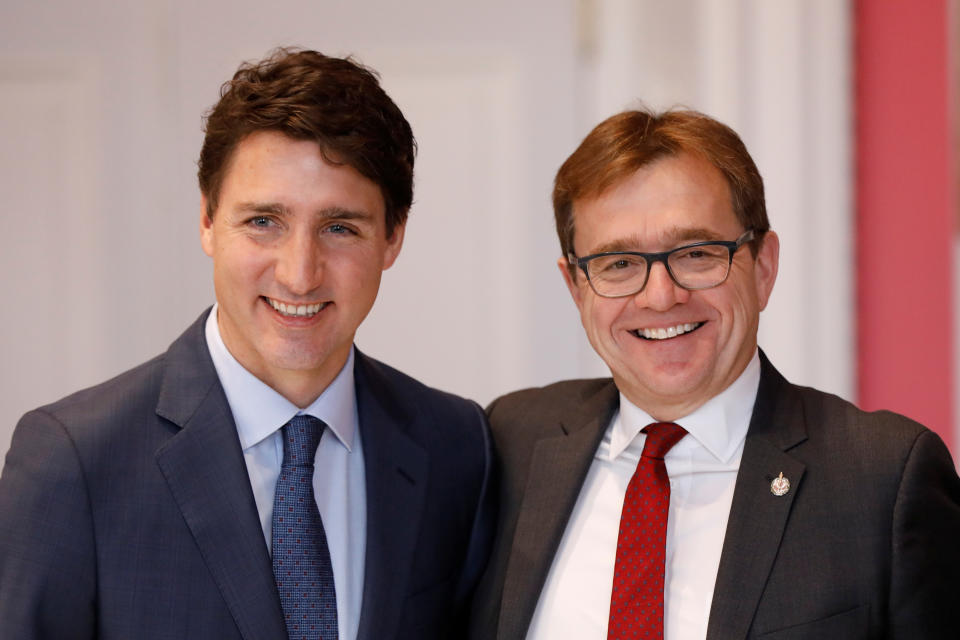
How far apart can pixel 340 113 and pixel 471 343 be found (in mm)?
1512

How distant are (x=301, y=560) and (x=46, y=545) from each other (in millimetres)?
365

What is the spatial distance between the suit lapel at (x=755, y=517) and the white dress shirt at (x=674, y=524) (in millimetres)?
41

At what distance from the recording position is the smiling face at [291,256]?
5.32ft

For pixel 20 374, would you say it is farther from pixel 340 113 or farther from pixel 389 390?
pixel 340 113

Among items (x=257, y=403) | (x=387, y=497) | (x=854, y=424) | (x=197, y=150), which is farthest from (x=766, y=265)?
(x=197, y=150)

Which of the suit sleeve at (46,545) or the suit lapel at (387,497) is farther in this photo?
the suit lapel at (387,497)

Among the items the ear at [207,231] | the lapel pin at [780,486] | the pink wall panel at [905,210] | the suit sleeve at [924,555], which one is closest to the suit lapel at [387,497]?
the ear at [207,231]

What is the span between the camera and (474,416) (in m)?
2.00

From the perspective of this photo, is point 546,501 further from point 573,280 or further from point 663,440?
point 573,280

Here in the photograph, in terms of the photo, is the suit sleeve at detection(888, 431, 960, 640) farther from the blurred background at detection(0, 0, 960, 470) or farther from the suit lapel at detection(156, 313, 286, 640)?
the blurred background at detection(0, 0, 960, 470)

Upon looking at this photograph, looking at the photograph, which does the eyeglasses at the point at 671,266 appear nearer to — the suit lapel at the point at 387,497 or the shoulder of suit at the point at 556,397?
the shoulder of suit at the point at 556,397

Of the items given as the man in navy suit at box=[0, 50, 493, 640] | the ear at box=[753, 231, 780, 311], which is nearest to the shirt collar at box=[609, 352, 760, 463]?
the ear at box=[753, 231, 780, 311]

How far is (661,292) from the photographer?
1.67 m

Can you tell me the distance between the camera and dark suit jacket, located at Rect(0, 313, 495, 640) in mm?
1456
